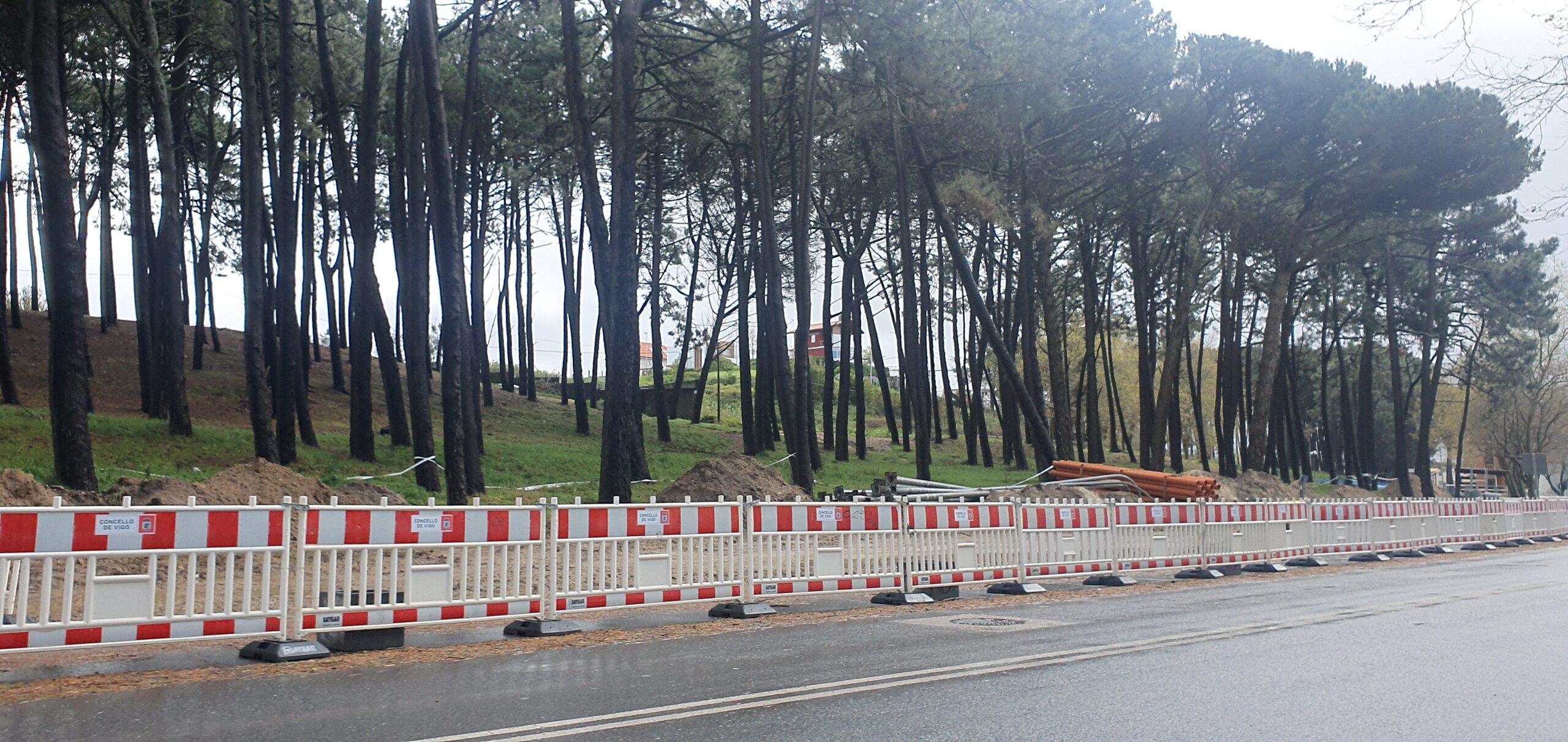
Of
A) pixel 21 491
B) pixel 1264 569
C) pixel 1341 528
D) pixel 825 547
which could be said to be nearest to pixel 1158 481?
pixel 1341 528

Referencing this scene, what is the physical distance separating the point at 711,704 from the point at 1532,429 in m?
83.4

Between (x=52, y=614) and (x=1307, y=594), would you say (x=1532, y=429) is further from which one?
(x=52, y=614)

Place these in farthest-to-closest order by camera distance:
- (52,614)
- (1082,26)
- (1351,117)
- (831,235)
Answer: (831,235) < (1351,117) < (1082,26) < (52,614)

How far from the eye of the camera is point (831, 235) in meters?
42.0

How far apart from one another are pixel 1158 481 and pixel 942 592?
632 inches

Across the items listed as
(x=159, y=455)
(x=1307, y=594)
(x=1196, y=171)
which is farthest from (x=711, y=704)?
(x=1196, y=171)

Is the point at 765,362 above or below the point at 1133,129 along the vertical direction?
below

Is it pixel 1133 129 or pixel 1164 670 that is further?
pixel 1133 129

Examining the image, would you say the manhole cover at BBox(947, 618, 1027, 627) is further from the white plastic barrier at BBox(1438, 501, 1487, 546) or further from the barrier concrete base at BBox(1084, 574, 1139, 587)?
the white plastic barrier at BBox(1438, 501, 1487, 546)

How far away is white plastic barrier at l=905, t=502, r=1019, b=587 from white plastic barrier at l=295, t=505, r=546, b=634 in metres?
5.41

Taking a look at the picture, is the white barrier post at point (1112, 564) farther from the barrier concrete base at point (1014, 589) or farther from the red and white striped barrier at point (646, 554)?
the red and white striped barrier at point (646, 554)

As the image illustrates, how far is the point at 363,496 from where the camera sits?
19469 mm

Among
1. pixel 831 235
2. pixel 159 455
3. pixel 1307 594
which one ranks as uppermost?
pixel 831 235

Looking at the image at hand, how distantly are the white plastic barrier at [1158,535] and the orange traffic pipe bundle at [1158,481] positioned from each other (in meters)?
8.24
